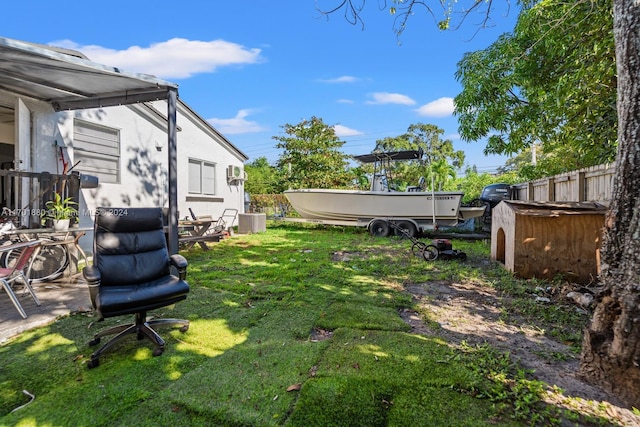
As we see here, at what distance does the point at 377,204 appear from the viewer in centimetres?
971

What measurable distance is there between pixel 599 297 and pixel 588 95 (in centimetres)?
451

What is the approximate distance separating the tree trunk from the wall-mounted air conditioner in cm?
994

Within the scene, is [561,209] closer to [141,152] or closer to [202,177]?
[141,152]

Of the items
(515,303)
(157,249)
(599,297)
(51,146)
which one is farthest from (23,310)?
(515,303)

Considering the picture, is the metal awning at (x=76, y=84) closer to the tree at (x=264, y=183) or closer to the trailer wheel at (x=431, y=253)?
the trailer wheel at (x=431, y=253)

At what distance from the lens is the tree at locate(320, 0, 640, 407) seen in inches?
70.7

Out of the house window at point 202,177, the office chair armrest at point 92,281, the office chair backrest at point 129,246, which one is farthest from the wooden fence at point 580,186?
the house window at point 202,177

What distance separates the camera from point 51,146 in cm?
558

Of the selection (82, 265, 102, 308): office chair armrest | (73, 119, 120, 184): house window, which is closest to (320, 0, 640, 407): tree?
(82, 265, 102, 308): office chair armrest

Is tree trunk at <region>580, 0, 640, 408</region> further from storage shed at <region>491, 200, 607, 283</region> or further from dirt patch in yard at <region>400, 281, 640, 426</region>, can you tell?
storage shed at <region>491, 200, 607, 283</region>

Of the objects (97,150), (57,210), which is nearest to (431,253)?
(57,210)

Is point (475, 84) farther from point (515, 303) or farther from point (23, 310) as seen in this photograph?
point (23, 310)

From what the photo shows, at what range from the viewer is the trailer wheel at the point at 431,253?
5906 mm

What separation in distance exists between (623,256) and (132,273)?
3.74 metres
